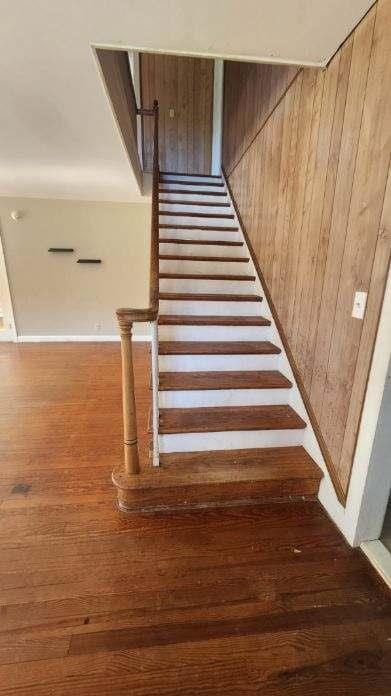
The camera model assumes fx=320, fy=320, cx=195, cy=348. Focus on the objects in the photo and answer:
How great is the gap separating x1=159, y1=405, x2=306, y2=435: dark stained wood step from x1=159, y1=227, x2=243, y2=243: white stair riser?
1.90 m

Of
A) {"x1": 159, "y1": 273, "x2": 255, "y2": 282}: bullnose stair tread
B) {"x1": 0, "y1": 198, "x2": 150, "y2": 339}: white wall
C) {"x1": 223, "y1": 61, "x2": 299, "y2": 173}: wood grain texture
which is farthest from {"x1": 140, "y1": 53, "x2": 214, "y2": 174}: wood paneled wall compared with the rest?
{"x1": 159, "y1": 273, "x2": 255, "y2": 282}: bullnose stair tread

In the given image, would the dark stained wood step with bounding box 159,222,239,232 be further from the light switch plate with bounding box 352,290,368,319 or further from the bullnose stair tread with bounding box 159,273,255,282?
the light switch plate with bounding box 352,290,368,319

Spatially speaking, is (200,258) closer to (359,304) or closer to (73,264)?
(359,304)

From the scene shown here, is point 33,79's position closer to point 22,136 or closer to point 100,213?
point 22,136

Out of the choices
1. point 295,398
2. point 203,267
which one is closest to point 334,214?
point 295,398

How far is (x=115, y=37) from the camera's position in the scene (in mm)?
1357

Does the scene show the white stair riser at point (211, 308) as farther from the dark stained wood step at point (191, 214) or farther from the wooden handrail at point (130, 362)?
the dark stained wood step at point (191, 214)

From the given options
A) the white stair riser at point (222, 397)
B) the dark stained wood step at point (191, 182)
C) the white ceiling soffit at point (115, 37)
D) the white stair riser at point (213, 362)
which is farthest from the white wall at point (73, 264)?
the white stair riser at point (222, 397)

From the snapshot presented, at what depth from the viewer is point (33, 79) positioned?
172 cm

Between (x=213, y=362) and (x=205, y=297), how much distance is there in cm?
58

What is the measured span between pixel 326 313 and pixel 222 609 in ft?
4.57

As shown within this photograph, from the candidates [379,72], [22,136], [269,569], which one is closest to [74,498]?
[269,569]

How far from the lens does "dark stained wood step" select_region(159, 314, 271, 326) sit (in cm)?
234

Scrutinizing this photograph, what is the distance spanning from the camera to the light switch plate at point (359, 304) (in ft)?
4.48
